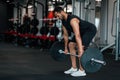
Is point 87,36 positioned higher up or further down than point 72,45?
higher up

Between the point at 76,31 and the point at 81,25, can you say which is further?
the point at 81,25

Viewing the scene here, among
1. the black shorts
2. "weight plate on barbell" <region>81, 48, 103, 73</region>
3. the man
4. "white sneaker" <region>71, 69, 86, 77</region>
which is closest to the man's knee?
the man

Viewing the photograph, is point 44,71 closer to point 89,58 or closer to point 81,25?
point 81,25

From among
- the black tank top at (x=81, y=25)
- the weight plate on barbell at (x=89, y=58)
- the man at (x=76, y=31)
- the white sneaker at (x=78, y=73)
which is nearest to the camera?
the weight plate on barbell at (x=89, y=58)

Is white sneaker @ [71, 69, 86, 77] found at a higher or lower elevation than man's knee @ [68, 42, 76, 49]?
lower

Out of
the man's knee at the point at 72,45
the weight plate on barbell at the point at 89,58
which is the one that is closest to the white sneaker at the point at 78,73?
the man's knee at the point at 72,45

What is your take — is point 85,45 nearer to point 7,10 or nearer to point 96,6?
point 96,6

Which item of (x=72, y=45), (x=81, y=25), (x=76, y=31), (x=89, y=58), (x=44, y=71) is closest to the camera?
(x=89, y=58)

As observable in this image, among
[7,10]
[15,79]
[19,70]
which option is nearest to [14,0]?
[7,10]

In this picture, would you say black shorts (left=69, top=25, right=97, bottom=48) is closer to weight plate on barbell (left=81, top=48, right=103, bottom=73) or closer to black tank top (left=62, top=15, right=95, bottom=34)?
black tank top (left=62, top=15, right=95, bottom=34)

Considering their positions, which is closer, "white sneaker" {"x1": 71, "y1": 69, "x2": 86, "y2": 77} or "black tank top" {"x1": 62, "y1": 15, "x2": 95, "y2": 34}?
"black tank top" {"x1": 62, "y1": 15, "x2": 95, "y2": 34}

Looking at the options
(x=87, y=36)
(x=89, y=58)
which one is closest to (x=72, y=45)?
Result: (x=87, y=36)

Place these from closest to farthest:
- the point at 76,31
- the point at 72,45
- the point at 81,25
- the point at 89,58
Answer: the point at 89,58 → the point at 76,31 → the point at 81,25 → the point at 72,45

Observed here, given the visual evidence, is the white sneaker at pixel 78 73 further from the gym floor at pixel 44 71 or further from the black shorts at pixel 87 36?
the black shorts at pixel 87 36
